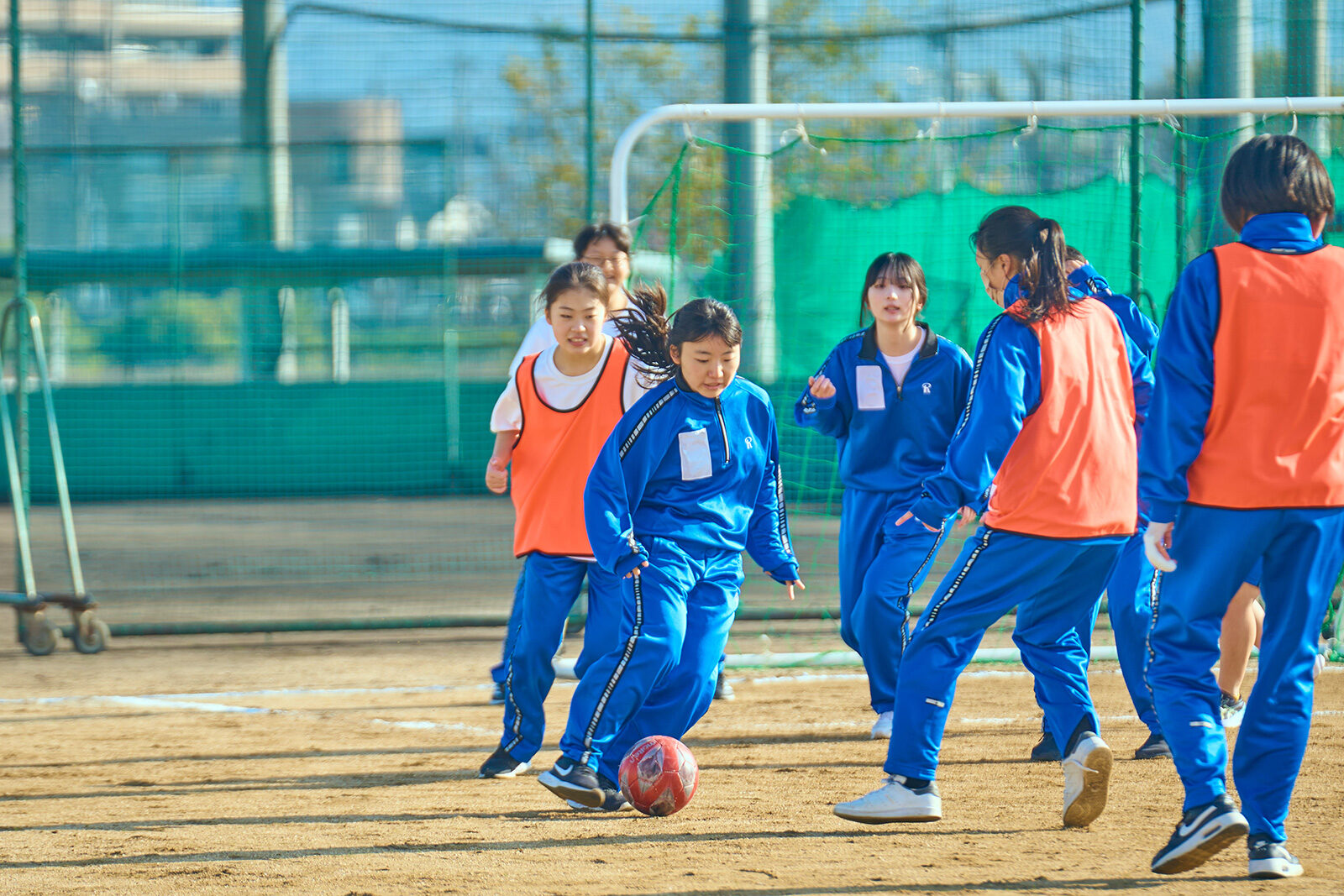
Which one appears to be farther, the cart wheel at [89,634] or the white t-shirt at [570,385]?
the cart wheel at [89,634]

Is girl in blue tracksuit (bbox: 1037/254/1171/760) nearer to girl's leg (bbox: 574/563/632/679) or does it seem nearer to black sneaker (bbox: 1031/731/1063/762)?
black sneaker (bbox: 1031/731/1063/762)

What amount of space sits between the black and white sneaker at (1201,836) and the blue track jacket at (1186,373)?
2.37 feet

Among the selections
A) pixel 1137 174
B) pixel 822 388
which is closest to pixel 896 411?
pixel 822 388

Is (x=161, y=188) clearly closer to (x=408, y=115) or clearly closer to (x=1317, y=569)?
(x=408, y=115)

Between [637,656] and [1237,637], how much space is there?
2.38m

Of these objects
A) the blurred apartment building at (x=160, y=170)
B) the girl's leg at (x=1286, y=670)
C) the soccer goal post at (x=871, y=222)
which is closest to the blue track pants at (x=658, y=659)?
the girl's leg at (x=1286, y=670)

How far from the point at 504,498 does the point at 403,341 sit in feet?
8.56

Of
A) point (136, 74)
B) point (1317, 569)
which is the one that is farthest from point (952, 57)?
point (136, 74)

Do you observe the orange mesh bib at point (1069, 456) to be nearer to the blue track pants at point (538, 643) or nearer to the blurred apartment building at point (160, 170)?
the blue track pants at point (538, 643)

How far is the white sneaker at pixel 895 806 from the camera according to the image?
388cm

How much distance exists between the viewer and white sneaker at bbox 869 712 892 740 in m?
5.29

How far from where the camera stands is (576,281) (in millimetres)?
4613

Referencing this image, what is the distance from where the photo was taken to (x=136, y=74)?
86.1 feet

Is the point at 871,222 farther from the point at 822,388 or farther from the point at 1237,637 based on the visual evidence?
the point at 1237,637
